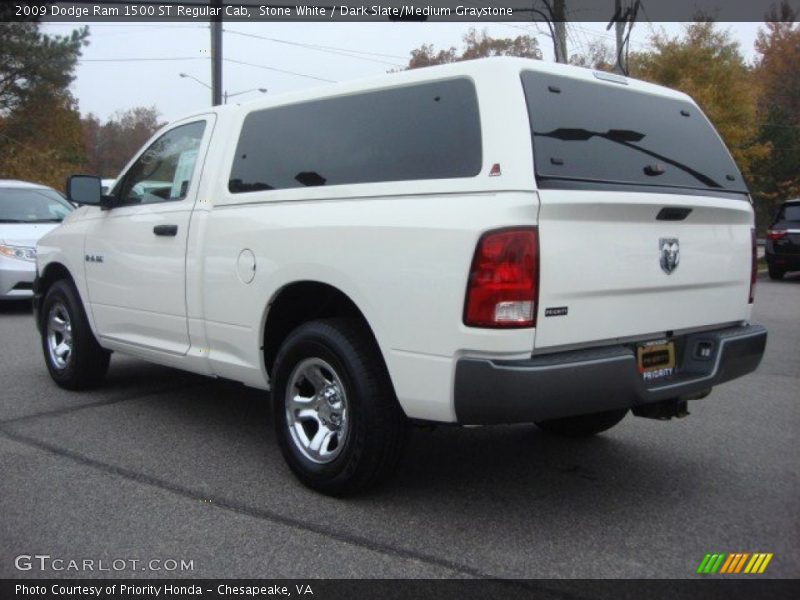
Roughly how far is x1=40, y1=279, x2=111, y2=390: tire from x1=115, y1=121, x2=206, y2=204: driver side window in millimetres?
986

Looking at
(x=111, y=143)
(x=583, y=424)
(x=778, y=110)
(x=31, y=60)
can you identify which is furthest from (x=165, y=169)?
(x=111, y=143)

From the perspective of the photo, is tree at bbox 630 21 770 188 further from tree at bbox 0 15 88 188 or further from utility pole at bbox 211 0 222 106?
tree at bbox 0 15 88 188

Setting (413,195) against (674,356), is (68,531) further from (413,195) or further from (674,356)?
(674,356)

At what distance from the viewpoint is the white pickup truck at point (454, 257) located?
3248 millimetres

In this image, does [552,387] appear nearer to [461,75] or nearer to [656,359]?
[656,359]

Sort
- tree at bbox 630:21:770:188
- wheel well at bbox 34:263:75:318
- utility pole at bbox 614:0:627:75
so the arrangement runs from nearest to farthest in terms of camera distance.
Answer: wheel well at bbox 34:263:75:318 → utility pole at bbox 614:0:627:75 → tree at bbox 630:21:770:188

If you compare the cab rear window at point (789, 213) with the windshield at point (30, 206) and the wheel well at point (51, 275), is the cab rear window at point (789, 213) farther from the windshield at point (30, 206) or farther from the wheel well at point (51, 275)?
the wheel well at point (51, 275)

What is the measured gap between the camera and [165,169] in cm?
520

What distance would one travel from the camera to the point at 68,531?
3.50 meters

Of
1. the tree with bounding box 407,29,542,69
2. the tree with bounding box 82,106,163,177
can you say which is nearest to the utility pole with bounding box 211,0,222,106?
the tree with bounding box 407,29,542,69

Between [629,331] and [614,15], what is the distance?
15.0 m

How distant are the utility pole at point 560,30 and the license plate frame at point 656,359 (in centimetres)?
1366

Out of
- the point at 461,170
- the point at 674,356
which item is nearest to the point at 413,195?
the point at 461,170

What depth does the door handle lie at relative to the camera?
479 cm
